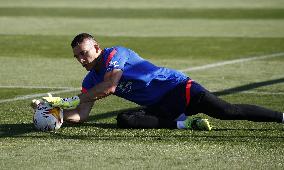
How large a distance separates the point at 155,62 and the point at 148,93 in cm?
783

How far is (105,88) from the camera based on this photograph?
9250 millimetres

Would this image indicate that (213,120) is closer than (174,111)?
No

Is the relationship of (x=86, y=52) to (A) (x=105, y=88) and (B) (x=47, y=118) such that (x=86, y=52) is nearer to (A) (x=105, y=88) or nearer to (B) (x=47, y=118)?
(A) (x=105, y=88)

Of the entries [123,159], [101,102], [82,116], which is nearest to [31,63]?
[101,102]

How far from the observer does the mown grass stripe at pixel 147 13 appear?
31.6 metres

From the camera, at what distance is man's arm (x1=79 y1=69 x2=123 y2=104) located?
30.4 feet

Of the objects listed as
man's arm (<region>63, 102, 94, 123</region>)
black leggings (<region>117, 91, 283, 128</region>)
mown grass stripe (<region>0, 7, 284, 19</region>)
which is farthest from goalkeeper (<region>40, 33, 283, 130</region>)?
mown grass stripe (<region>0, 7, 284, 19</region>)

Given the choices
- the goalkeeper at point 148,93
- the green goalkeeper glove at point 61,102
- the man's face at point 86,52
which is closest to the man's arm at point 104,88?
the goalkeeper at point 148,93

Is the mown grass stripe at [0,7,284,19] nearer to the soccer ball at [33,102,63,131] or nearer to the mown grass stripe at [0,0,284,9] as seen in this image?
the mown grass stripe at [0,0,284,9]

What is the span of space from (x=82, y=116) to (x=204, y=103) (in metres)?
1.48

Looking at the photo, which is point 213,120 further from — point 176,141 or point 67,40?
point 67,40

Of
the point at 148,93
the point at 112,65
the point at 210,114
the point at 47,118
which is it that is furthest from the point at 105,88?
the point at 210,114

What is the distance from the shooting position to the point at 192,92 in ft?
31.0

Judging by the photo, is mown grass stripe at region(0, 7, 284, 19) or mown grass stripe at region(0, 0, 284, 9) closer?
mown grass stripe at region(0, 7, 284, 19)
